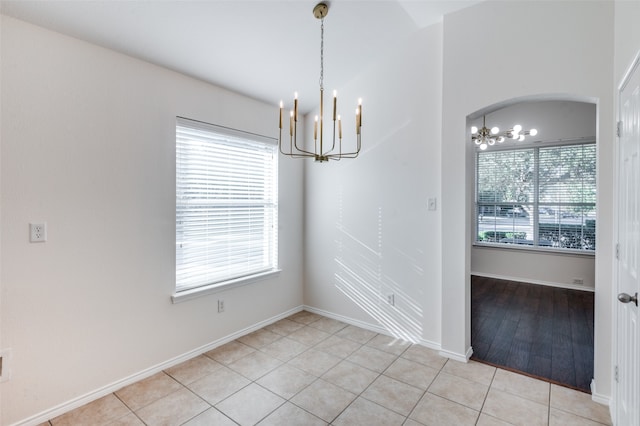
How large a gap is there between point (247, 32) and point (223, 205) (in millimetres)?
1541

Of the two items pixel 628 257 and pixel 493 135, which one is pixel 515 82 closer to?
pixel 628 257

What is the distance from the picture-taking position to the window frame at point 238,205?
279 centimetres

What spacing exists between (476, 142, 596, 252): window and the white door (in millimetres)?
3953

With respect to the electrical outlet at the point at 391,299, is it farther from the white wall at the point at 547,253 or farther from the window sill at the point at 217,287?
the white wall at the point at 547,253

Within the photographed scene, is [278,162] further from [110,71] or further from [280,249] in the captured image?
[110,71]

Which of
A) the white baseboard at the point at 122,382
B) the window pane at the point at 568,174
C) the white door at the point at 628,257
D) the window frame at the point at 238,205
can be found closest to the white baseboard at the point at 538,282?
the window pane at the point at 568,174

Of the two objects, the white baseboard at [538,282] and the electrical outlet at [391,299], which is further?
the white baseboard at [538,282]

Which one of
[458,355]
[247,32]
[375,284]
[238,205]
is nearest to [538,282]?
[458,355]

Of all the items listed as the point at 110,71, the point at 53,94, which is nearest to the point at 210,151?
the point at 110,71

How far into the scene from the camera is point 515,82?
2.54m

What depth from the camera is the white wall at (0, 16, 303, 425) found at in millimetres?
1950

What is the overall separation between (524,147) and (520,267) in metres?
2.10

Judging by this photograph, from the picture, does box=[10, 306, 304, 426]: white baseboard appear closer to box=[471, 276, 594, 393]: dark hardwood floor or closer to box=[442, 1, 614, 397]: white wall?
box=[442, 1, 614, 397]: white wall

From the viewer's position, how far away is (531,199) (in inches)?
219
